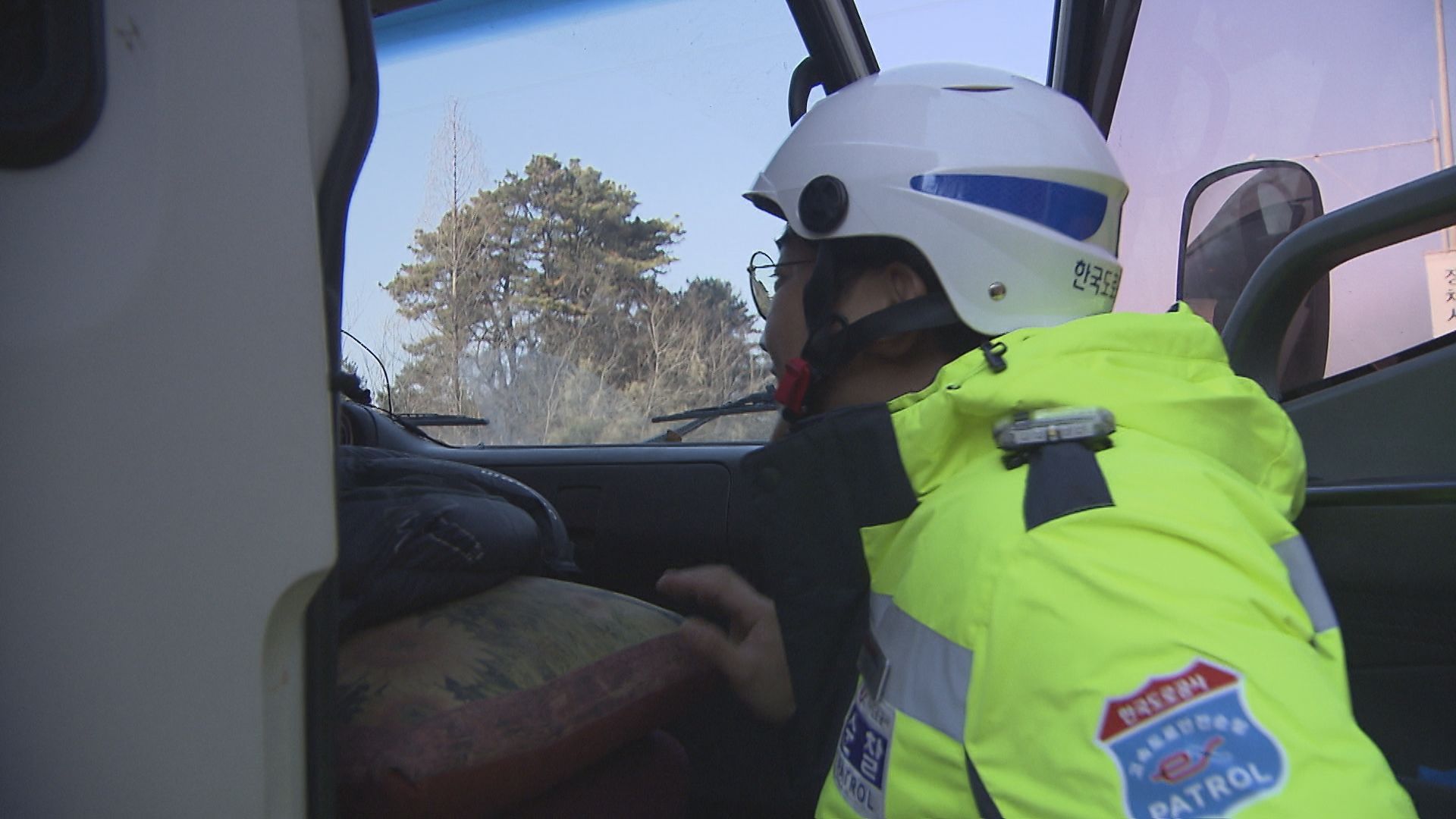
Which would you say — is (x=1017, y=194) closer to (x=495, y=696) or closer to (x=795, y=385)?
(x=795, y=385)

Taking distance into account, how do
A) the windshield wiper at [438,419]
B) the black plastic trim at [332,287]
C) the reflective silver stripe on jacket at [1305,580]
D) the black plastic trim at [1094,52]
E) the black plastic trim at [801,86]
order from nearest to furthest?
the black plastic trim at [332,287] < the reflective silver stripe on jacket at [1305,580] < the black plastic trim at [801,86] < the black plastic trim at [1094,52] < the windshield wiper at [438,419]

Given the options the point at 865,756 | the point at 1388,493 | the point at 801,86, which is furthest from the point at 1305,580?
the point at 801,86

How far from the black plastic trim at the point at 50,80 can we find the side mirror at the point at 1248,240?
2.03 meters

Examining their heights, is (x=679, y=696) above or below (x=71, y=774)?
below

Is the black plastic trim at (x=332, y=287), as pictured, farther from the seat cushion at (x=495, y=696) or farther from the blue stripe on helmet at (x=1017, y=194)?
the blue stripe on helmet at (x=1017, y=194)

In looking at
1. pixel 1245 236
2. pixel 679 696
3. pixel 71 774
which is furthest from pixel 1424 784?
pixel 71 774

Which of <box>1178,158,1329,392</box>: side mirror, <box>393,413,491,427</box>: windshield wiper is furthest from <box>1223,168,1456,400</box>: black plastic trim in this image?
<box>393,413,491,427</box>: windshield wiper

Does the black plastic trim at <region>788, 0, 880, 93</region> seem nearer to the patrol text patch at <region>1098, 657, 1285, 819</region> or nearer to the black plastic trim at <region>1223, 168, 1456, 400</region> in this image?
the black plastic trim at <region>1223, 168, 1456, 400</region>

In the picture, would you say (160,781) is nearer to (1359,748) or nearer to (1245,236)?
(1359,748)

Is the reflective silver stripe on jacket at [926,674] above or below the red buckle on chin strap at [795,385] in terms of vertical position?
below

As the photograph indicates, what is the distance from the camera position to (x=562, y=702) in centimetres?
116

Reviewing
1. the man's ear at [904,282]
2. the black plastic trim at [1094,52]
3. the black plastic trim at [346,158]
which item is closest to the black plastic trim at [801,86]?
the black plastic trim at [1094,52]

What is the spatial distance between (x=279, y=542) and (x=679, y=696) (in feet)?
2.65

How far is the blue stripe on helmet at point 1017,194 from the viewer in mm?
1448
